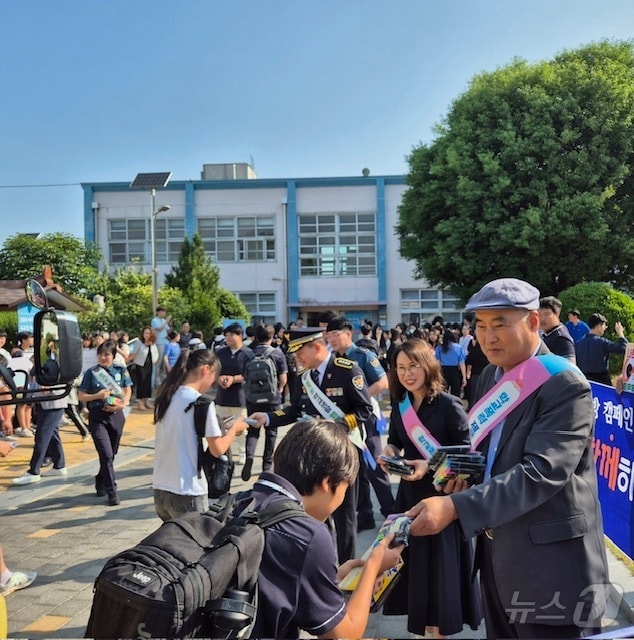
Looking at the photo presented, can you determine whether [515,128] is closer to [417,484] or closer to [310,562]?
[417,484]

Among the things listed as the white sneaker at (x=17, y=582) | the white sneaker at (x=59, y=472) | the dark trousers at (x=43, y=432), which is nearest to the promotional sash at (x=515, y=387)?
the white sneaker at (x=17, y=582)

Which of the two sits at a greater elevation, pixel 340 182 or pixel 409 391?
pixel 340 182

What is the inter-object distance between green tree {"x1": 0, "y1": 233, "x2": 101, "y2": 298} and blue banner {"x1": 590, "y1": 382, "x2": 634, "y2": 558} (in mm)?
26363

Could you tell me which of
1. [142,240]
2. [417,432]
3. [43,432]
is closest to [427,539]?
[417,432]

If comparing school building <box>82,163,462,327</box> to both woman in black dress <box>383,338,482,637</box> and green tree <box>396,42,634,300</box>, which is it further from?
woman in black dress <box>383,338,482,637</box>

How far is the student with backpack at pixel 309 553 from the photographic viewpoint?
177cm

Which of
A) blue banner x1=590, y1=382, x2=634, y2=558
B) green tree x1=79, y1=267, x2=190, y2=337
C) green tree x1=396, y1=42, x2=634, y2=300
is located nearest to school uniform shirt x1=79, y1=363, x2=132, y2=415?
blue banner x1=590, y1=382, x2=634, y2=558

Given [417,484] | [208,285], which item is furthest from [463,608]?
[208,285]

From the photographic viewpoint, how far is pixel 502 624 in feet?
7.96

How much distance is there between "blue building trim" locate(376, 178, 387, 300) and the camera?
117 feet

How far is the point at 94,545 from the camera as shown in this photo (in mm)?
5613

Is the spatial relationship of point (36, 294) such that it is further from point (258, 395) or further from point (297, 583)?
point (258, 395)

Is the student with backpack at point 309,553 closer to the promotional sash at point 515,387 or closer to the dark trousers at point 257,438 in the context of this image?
the promotional sash at point 515,387

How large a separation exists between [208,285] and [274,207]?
895 centimetres
